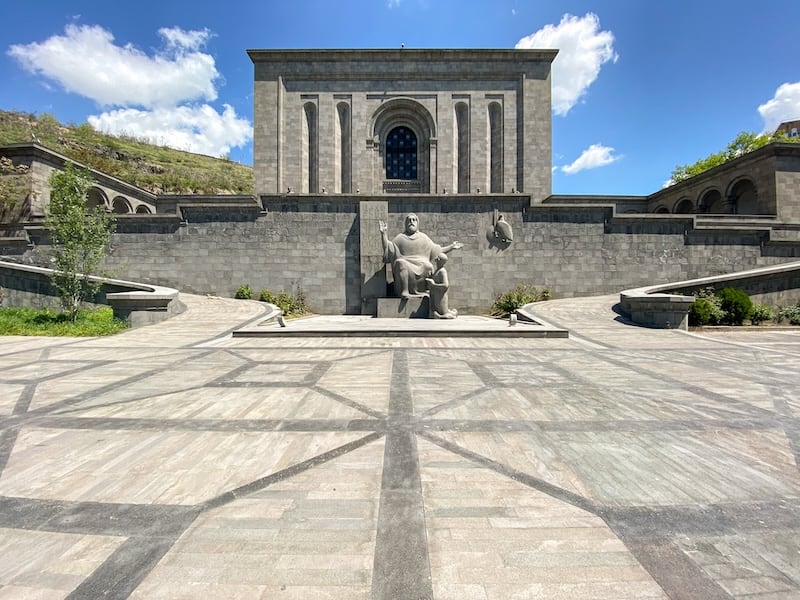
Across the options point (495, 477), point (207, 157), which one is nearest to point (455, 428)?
point (495, 477)

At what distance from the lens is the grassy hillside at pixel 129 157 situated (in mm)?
36428

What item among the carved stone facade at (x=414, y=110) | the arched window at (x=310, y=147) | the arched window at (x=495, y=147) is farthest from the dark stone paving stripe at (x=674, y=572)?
the arched window at (x=310, y=147)

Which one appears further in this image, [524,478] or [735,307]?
[735,307]

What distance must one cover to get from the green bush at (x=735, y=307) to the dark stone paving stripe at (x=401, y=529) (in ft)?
45.6

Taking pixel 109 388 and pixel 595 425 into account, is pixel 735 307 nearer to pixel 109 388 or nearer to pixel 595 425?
pixel 595 425

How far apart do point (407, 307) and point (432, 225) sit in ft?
15.8

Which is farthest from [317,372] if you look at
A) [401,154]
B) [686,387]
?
[401,154]

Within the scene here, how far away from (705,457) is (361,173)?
→ 2455cm

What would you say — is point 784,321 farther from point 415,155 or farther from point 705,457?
point 415,155

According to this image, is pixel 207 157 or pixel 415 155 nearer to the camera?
pixel 415 155

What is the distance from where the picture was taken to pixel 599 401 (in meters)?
4.45

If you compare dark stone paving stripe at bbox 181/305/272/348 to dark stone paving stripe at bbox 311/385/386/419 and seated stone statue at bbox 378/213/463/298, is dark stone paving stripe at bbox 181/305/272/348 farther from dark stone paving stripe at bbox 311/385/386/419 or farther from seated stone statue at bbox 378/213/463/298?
dark stone paving stripe at bbox 311/385/386/419

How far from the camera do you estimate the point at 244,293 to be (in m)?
15.6

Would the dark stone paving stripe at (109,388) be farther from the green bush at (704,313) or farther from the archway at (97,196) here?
the archway at (97,196)
